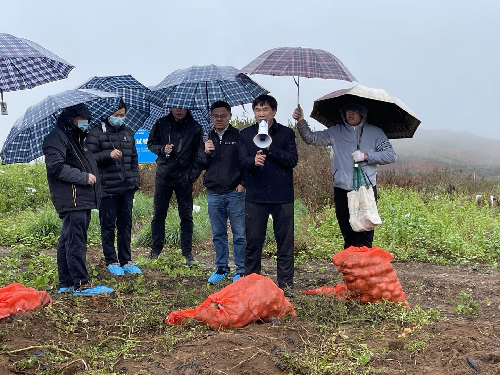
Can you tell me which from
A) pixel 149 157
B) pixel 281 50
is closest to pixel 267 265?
pixel 281 50

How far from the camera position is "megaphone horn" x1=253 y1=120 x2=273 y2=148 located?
571 cm

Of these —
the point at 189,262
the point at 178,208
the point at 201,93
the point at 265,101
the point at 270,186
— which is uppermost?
the point at 201,93

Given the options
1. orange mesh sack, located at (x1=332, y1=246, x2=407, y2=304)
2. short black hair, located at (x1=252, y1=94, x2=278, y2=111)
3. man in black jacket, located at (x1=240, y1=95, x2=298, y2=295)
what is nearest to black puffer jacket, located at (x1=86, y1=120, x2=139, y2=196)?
man in black jacket, located at (x1=240, y1=95, x2=298, y2=295)

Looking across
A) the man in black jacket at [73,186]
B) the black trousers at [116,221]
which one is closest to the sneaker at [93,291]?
the man in black jacket at [73,186]

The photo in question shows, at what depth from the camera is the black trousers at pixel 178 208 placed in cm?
757

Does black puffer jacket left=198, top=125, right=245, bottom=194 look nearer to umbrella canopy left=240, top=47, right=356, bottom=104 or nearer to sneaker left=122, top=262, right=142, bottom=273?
umbrella canopy left=240, top=47, right=356, bottom=104

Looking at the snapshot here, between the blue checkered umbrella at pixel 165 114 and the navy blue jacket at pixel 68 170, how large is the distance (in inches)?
77.4

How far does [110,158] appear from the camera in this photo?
6.80 metres

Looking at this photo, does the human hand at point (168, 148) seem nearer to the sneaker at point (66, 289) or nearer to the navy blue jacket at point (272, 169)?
the navy blue jacket at point (272, 169)

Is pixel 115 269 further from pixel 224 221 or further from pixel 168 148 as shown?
pixel 168 148

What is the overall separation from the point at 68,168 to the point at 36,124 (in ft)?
2.10

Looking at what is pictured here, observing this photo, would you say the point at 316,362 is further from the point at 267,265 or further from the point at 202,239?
the point at 202,239

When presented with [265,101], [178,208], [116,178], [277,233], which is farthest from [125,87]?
[277,233]

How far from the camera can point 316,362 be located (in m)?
3.94
